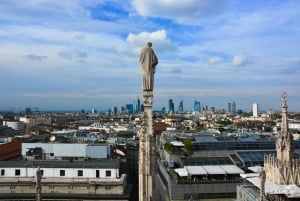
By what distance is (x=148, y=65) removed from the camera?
952 centimetres

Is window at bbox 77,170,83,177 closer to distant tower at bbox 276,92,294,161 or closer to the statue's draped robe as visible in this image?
distant tower at bbox 276,92,294,161

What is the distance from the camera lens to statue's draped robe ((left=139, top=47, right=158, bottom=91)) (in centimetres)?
952

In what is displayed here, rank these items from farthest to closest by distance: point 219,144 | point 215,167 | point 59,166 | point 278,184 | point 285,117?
point 219,144 → point 215,167 → point 59,166 → point 278,184 → point 285,117

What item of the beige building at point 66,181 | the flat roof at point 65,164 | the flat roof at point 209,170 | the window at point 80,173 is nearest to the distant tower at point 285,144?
the beige building at point 66,181

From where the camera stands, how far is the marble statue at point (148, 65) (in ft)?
31.2

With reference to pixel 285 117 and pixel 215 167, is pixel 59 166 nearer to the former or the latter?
pixel 215 167

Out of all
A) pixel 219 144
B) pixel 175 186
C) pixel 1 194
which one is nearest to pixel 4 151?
pixel 1 194

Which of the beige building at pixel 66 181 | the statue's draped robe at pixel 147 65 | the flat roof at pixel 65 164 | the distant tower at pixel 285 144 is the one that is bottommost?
the beige building at pixel 66 181

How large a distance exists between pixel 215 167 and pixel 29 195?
27.7 meters

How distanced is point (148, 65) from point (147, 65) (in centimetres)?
2

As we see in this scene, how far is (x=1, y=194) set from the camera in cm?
4106

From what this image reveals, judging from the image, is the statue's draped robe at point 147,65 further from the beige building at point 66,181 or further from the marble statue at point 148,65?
the beige building at point 66,181

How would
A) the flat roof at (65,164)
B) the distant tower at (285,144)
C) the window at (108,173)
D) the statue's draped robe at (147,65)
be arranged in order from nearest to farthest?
the statue's draped robe at (147,65) → the distant tower at (285,144) → the window at (108,173) → the flat roof at (65,164)

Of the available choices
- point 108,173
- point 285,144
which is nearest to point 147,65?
point 285,144
